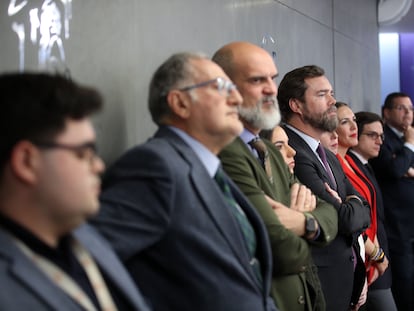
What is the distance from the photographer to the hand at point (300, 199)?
2766mm

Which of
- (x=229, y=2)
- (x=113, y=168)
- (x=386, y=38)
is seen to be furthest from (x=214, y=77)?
(x=386, y=38)

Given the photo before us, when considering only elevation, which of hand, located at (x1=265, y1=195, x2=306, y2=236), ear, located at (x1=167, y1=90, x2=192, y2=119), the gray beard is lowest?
hand, located at (x1=265, y1=195, x2=306, y2=236)

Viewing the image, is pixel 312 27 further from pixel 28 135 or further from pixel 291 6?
pixel 28 135

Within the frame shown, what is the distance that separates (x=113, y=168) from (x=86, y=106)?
1.95 ft

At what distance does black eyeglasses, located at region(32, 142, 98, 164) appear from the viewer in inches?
52.4

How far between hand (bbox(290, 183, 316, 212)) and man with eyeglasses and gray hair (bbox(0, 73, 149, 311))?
1463 mm

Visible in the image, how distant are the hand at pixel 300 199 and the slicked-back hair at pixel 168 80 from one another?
784 mm

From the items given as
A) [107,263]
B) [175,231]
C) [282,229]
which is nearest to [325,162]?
Answer: [282,229]

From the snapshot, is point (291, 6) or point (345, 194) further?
point (291, 6)

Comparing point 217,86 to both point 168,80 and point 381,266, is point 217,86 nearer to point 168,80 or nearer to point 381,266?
point 168,80

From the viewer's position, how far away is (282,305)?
2.54m

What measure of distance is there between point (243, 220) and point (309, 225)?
54 cm

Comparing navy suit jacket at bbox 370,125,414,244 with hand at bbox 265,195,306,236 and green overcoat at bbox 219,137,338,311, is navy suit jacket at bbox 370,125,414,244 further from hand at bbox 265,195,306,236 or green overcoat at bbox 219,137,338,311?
hand at bbox 265,195,306,236

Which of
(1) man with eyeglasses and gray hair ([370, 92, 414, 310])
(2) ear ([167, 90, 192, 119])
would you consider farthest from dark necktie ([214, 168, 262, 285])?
(1) man with eyeglasses and gray hair ([370, 92, 414, 310])
